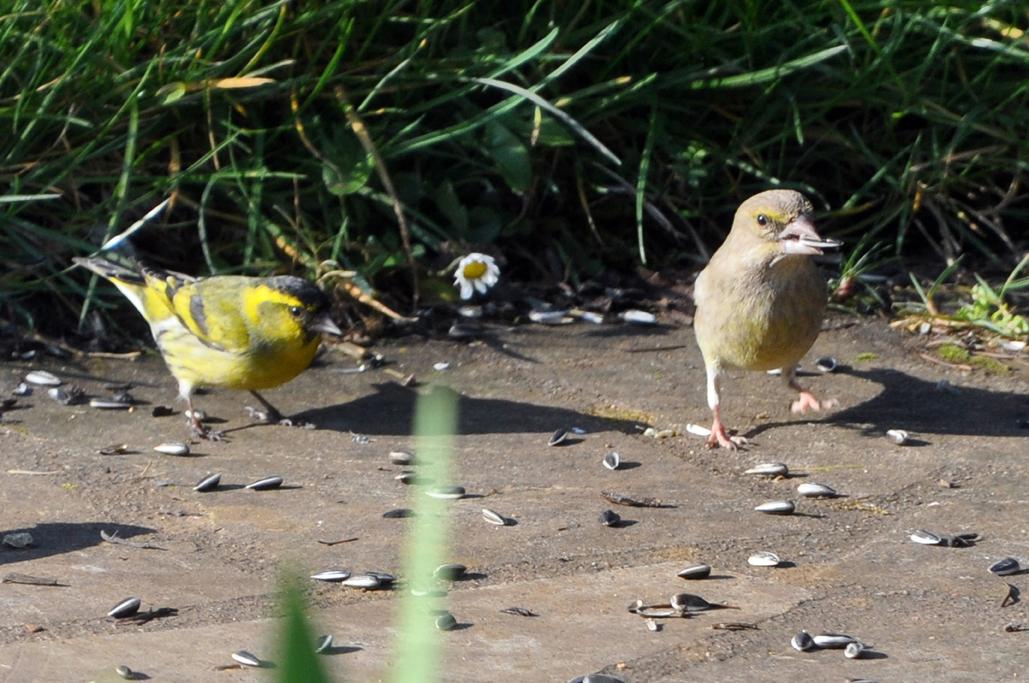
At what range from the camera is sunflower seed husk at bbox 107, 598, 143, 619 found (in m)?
2.99

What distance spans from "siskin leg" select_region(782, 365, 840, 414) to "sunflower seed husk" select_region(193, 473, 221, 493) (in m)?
1.96

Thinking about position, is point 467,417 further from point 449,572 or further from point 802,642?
point 802,642

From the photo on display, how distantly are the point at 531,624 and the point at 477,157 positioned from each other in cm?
312

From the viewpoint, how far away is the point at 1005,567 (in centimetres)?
334

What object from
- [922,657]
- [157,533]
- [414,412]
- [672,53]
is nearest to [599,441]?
[414,412]

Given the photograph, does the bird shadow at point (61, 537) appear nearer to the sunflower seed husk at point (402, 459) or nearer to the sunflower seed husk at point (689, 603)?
the sunflower seed husk at point (402, 459)

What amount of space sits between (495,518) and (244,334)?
143 centimetres

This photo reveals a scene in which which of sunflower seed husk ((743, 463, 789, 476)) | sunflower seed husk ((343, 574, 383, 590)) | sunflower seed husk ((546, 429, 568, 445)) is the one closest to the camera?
sunflower seed husk ((343, 574, 383, 590))

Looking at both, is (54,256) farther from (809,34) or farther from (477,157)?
(809,34)

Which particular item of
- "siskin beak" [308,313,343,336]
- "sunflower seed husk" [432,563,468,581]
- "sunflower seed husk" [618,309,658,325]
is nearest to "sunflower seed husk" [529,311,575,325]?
"sunflower seed husk" [618,309,658,325]

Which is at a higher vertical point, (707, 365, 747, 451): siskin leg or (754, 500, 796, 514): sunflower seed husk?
(707, 365, 747, 451): siskin leg

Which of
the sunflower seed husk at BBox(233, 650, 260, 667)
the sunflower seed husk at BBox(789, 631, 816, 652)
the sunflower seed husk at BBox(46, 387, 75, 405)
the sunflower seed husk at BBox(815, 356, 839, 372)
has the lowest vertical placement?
the sunflower seed husk at BBox(789, 631, 816, 652)

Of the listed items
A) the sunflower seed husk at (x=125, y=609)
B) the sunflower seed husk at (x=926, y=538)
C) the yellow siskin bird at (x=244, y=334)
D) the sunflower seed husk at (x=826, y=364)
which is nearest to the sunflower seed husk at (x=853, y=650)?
the sunflower seed husk at (x=926, y=538)

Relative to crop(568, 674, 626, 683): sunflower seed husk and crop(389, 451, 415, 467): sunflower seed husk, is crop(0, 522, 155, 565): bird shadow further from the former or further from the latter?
crop(568, 674, 626, 683): sunflower seed husk
